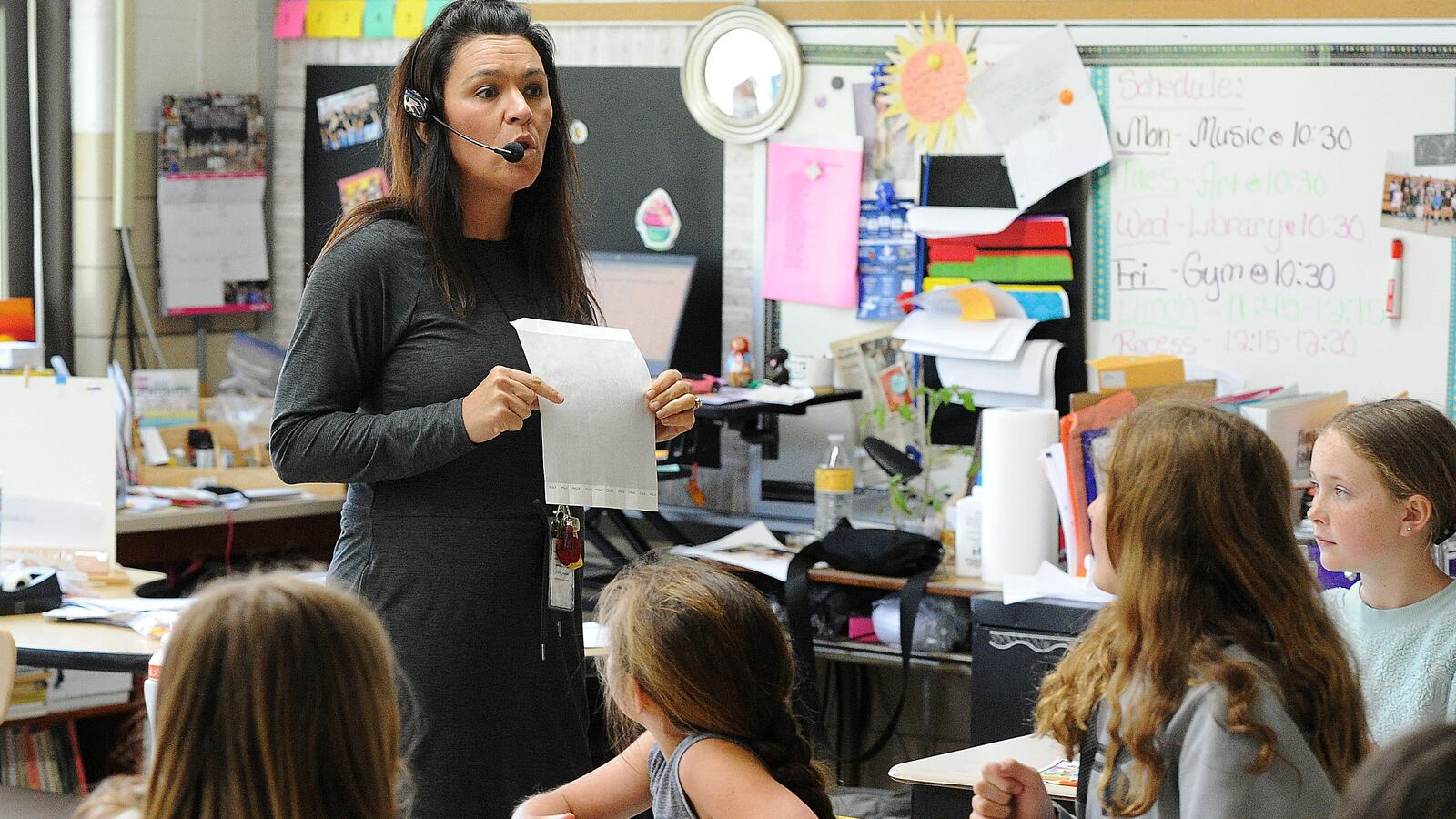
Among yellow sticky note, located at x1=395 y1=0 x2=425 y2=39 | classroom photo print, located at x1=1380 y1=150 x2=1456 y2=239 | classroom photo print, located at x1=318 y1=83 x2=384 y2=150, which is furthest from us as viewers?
classroom photo print, located at x1=318 y1=83 x2=384 y2=150

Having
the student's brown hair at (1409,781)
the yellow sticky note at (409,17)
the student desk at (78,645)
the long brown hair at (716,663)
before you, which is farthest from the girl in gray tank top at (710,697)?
the yellow sticky note at (409,17)

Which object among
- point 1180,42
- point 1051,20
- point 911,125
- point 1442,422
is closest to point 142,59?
point 911,125

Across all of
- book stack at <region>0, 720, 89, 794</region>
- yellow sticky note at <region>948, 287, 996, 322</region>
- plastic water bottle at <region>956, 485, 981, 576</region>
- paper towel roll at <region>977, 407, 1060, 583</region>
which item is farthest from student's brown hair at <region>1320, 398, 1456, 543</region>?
book stack at <region>0, 720, 89, 794</region>

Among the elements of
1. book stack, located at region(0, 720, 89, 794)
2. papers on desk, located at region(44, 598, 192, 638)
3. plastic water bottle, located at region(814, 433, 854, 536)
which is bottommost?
book stack, located at region(0, 720, 89, 794)

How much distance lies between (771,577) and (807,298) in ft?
2.88

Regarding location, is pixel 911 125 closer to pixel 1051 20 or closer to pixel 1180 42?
pixel 1051 20

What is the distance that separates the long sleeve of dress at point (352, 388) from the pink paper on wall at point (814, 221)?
89.1 inches

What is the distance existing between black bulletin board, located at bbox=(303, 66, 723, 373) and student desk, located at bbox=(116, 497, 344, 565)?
1.02 meters

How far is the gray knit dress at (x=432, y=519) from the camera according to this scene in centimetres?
184

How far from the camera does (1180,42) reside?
3691mm

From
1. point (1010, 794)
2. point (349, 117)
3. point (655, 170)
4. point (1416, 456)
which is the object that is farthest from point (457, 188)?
point (349, 117)

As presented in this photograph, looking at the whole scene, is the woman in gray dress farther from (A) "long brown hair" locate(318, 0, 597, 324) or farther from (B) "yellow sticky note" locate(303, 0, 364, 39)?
(B) "yellow sticky note" locate(303, 0, 364, 39)

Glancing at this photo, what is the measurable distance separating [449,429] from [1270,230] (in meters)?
2.45

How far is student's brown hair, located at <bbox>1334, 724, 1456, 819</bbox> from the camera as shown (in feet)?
2.73
